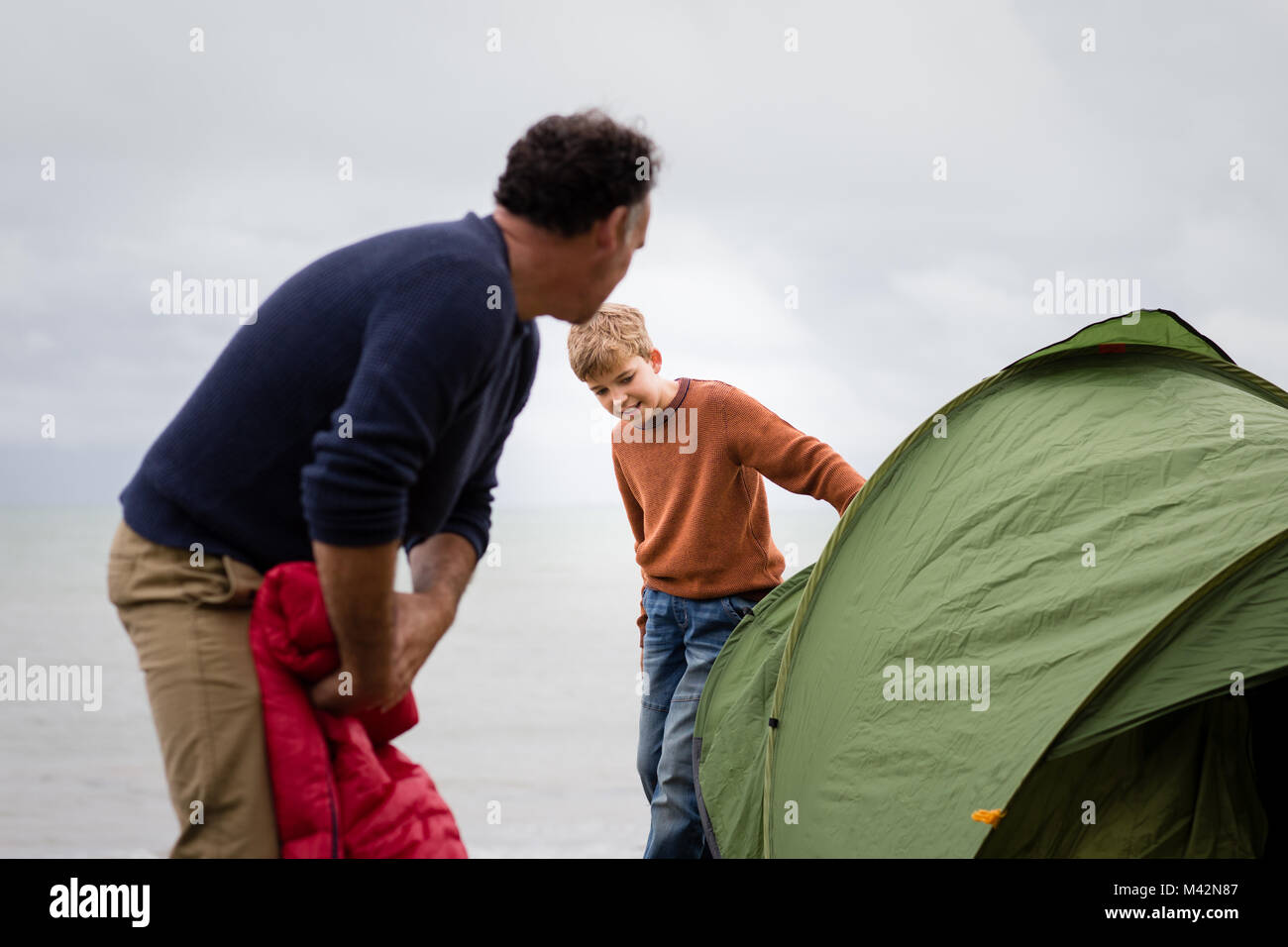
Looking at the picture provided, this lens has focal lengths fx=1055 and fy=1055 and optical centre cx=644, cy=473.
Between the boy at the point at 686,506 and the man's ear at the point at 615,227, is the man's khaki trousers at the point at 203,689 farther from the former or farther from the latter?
the boy at the point at 686,506

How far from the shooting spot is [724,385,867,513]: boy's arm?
3010 mm

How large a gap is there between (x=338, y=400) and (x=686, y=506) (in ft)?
6.57

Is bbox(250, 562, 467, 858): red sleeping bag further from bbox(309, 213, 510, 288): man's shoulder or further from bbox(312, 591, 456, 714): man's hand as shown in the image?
bbox(309, 213, 510, 288): man's shoulder

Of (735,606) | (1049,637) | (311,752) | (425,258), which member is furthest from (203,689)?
(735,606)

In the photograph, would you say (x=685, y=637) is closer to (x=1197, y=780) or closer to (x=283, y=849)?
(x=1197, y=780)

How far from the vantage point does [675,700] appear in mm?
3133

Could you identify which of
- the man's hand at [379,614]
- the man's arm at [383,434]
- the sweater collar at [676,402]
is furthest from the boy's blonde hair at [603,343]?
the man's arm at [383,434]

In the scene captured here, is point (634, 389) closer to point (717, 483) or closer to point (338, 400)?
point (717, 483)

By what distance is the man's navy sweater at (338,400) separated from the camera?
46.8 inches

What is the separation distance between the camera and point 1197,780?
241cm

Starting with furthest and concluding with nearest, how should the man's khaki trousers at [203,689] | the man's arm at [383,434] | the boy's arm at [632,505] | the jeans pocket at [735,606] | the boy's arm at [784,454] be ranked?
the boy's arm at [632,505], the jeans pocket at [735,606], the boy's arm at [784,454], the man's khaki trousers at [203,689], the man's arm at [383,434]

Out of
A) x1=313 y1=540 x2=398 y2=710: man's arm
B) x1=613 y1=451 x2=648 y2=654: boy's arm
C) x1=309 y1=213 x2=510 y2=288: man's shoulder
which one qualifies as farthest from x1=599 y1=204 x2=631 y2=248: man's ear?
x1=613 y1=451 x2=648 y2=654: boy's arm
